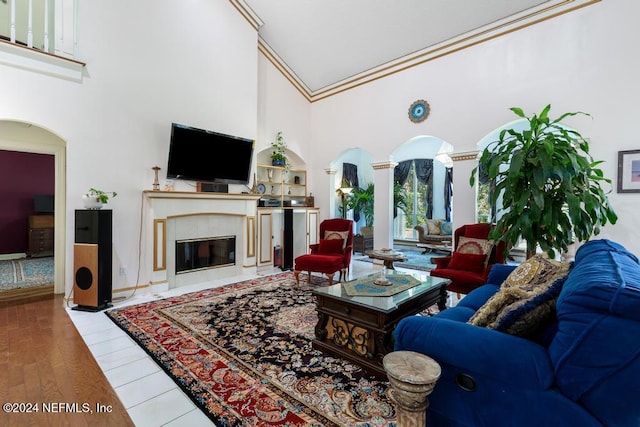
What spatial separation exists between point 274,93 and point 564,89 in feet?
15.7

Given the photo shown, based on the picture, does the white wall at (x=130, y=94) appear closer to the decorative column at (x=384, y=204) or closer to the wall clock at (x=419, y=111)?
the decorative column at (x=384, y=204)

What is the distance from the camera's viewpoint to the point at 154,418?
1744 millimetres

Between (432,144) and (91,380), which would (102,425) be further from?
(432,144)

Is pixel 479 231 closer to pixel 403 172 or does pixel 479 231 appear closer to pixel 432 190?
pixel 432 190

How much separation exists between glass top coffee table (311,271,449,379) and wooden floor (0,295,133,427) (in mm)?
1425

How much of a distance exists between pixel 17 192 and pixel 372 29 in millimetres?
8119

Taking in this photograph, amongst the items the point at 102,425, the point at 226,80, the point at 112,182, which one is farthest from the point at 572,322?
the point at 226,80

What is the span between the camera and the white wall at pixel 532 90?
367 centimetres

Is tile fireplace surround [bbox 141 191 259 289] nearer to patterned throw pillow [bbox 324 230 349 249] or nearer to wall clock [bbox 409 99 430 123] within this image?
patterned throw pillow [bbox 324 230 349 249]

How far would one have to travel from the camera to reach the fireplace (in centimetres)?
458

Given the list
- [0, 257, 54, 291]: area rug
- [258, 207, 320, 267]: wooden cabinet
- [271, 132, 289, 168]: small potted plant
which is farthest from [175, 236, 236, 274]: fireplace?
[0, 257, 54, 291]: area rug

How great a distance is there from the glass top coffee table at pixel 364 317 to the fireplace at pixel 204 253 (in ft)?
9.51

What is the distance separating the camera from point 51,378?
6.99 ft

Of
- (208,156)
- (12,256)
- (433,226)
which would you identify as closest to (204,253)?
(208,156)
